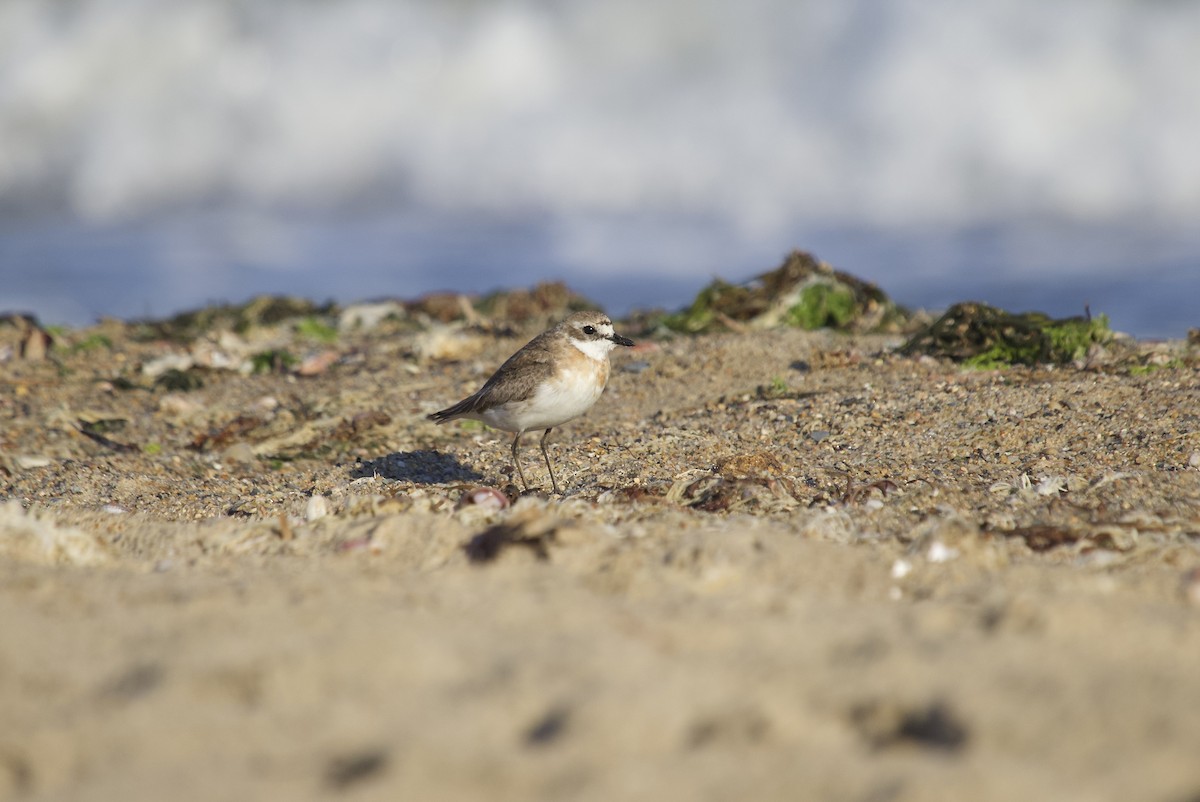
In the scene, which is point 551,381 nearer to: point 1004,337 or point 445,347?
point 1004,337

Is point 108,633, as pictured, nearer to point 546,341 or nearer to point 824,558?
point 824,558

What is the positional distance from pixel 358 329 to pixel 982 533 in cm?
1182

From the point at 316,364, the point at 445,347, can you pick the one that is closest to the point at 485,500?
the point at 445,347

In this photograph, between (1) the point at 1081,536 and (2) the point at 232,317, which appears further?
(2) the point at 232,317

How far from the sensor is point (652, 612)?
3.67 metres

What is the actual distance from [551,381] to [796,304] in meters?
6.35

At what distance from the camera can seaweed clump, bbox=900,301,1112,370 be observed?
973cm

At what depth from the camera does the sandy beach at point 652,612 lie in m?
2.62

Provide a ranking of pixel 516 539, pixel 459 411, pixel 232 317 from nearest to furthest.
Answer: pixel 516 539 → pixel 459 411 → pixel 232 317

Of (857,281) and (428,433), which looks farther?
(857,281)

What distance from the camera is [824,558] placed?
4.37 metres

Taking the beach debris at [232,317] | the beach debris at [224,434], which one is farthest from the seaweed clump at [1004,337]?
the beach debris at [232,317]

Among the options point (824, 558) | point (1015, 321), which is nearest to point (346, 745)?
point (824, 558)

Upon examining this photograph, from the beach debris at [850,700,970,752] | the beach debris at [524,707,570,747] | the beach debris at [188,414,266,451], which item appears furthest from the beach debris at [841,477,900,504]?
the beach debris at [188,414,266,451]
